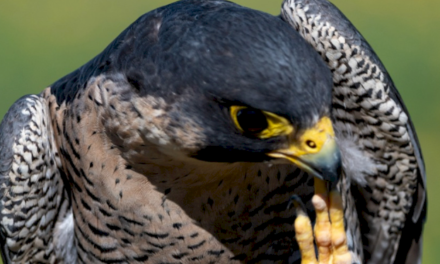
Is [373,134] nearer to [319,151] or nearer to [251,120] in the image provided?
[319,151]

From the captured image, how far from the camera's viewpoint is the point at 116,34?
9.24m

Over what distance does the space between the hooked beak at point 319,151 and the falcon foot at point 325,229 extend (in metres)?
0.33

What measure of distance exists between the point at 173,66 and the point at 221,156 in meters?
0.42

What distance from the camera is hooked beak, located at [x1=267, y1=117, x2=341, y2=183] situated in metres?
3.41

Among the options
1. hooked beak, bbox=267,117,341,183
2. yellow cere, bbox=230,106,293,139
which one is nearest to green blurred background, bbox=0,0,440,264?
hooked beak, bbox=267,117,341,183

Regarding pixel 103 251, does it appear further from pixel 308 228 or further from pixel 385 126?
pixel 385 126

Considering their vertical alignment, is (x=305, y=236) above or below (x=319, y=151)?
below

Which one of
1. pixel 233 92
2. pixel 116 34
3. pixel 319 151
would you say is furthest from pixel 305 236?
pixel 116 34

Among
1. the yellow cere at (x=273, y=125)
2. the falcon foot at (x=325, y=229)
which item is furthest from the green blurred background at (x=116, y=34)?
the yellow cere at (x=273, y=125)

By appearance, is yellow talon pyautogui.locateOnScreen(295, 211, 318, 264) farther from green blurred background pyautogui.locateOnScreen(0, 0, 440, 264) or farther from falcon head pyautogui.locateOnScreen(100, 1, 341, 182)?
green blurred background pyautogui.locateOnScreen(0, 0, 440, 264)

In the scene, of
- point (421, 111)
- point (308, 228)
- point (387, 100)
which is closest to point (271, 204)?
point (308, 228)

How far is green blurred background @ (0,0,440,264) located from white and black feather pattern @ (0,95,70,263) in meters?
4.08

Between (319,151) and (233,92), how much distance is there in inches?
16.3

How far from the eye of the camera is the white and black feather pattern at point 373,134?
423 centimetres
